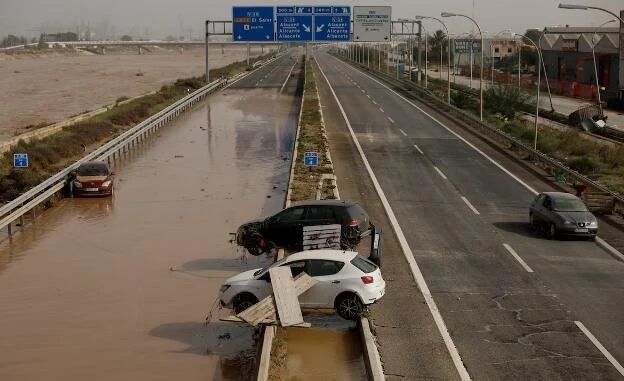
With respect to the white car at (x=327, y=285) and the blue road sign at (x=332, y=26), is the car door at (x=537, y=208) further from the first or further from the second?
the blue road sign at (x=332, y=26)

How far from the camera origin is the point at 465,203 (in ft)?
97.4

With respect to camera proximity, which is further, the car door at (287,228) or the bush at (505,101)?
the bush at (505,101)

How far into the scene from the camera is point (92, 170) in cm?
3453

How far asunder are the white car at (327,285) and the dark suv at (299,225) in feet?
13.5

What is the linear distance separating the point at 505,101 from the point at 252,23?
77.9ft

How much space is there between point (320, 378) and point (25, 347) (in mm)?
6241

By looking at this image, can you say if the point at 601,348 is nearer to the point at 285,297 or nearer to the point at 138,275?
the point at 285,297

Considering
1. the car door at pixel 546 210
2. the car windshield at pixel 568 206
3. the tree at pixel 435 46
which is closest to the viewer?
the car door at pixel 546 210

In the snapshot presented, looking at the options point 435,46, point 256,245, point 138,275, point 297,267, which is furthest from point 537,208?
point 435,46

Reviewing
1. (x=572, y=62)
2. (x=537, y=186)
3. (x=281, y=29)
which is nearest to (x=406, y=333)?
(x=537, y=186)

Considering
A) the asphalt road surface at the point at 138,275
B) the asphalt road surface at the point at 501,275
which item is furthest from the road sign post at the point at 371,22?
the asphalt road surface at the point at 501,275

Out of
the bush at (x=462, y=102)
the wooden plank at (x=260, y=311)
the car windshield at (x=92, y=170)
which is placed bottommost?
the wooden plank at (x=260, y=311)

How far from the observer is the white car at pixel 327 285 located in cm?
1688

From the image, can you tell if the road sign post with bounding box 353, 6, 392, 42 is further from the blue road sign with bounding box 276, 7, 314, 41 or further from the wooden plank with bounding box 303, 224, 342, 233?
the wooden plank with bounding box 303, 224, 342, 233
